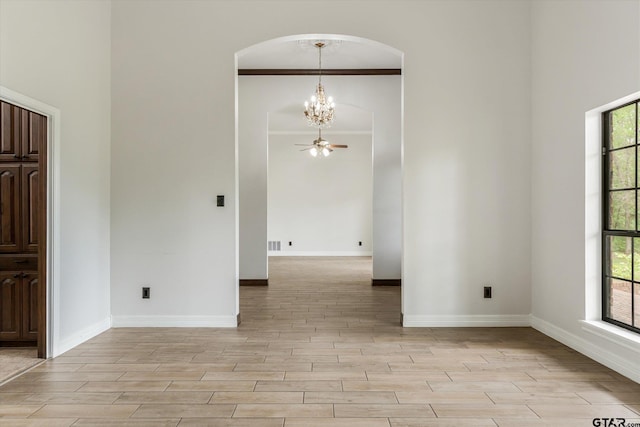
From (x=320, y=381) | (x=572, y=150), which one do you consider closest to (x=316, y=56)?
(x=572, y=150)

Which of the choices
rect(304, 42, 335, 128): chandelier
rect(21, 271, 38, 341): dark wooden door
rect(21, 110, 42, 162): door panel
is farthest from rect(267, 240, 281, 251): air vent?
rect(21, 110, 42, 162): door panel

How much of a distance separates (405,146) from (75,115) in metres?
3.30

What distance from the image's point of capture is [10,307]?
3951 mm

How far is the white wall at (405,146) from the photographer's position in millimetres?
4676

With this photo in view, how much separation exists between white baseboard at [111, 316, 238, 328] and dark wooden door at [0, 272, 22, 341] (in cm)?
94

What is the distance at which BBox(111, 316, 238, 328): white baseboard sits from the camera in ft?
15.4

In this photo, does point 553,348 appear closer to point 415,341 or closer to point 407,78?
point 415,341

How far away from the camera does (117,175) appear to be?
4719mm

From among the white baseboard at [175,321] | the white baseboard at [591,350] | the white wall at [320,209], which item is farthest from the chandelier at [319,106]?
the white wall at [320,209]

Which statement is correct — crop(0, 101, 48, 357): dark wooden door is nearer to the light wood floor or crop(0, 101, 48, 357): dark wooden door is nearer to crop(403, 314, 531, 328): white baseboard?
the light wood floor

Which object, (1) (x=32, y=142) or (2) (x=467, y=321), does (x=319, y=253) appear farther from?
(1) (x=32, y=142)

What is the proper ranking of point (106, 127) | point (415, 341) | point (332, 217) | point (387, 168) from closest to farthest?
point (415, 341) → point (106, 127) → point (387, 168) → point (332, 217)

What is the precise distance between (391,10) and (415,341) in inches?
138

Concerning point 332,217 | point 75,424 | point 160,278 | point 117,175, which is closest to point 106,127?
point 117,175
